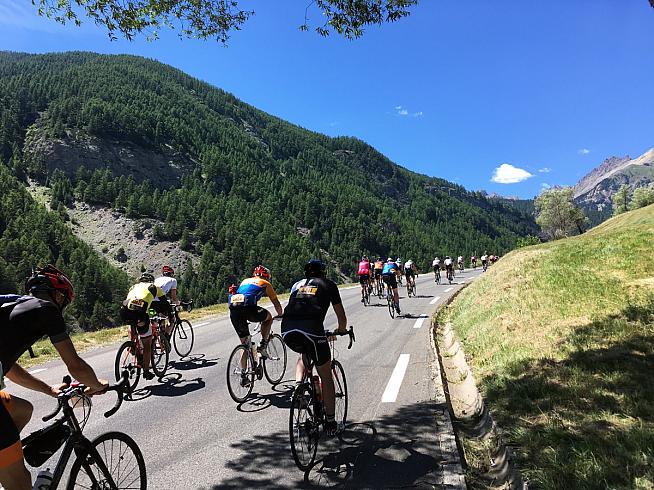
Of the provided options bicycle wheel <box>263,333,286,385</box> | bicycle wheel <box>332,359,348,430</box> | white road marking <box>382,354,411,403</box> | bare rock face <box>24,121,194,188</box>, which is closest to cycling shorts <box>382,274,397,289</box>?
white road marking <box>382,354,411,403</box>

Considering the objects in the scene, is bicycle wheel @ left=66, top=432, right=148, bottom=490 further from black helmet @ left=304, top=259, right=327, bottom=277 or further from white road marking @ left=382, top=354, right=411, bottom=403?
white road marking @ left=382, top=354, right=411, bottom=403

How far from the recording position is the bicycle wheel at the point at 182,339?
30.6 feet

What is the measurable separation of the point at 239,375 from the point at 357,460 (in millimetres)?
2682

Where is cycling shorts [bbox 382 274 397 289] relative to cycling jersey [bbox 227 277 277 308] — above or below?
below

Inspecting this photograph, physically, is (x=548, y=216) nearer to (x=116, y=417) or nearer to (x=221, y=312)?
(x=221, y=312)

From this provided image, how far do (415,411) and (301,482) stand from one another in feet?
7.15

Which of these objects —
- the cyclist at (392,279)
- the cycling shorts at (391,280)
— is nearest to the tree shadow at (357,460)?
the cyclist at (392,279)

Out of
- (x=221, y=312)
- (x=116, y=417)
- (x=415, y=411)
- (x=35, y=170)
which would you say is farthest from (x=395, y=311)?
(x=35, y=170)

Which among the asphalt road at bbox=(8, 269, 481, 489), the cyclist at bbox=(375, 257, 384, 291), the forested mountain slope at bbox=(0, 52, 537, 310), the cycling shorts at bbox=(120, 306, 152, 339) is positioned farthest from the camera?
the forested mountain slope at bbox=(0, 52, 537, 310)

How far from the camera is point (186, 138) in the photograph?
592 ft

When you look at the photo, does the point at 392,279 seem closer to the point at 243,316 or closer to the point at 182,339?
the point at 182,339

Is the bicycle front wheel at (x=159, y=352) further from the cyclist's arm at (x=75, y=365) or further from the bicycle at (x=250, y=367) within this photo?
the cyclist's arm at (x=75, y=365)

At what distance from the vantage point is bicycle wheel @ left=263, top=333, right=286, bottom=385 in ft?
23.6

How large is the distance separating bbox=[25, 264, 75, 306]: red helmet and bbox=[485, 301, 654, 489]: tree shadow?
13.2 ft
